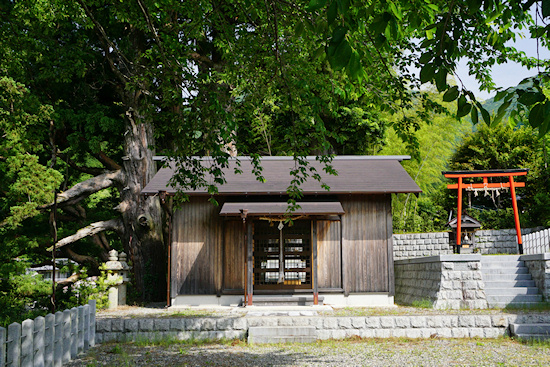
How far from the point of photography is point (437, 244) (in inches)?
731

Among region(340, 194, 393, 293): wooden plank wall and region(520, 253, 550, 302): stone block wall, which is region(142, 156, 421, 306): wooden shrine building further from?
region(520, 253, 550, 302): stone block wall

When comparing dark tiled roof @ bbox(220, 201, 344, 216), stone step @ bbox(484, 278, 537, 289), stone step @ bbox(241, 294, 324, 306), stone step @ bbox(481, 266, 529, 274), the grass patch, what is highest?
dark tiled roof @ bbox(220, 201, 344, 216)

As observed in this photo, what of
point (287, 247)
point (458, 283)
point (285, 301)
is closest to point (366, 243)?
point (287, 247)

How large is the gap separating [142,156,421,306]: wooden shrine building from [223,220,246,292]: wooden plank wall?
3 cm

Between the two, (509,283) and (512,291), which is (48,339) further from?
(509,283)

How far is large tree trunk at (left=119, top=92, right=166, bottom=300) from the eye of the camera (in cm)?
1497

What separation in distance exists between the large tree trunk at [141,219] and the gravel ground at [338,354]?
658 cm

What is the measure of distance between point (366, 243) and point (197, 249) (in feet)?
15.1

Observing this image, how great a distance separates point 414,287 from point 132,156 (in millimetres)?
9661

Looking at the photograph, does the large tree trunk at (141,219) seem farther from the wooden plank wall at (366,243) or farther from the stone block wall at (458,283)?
the stone block wall at (458,283)

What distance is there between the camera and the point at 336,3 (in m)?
2.23

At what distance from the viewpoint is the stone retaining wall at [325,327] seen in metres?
8.78

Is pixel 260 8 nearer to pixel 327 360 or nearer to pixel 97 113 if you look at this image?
pixel 327 360

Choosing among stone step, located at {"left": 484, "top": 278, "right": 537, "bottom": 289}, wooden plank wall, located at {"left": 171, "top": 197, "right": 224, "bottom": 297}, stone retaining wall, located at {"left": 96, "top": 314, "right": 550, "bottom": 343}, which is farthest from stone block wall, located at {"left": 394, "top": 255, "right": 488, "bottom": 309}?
wooden plank wall, located at {"left": 171, "top": 197, "right": 224, "bottom": 297}
